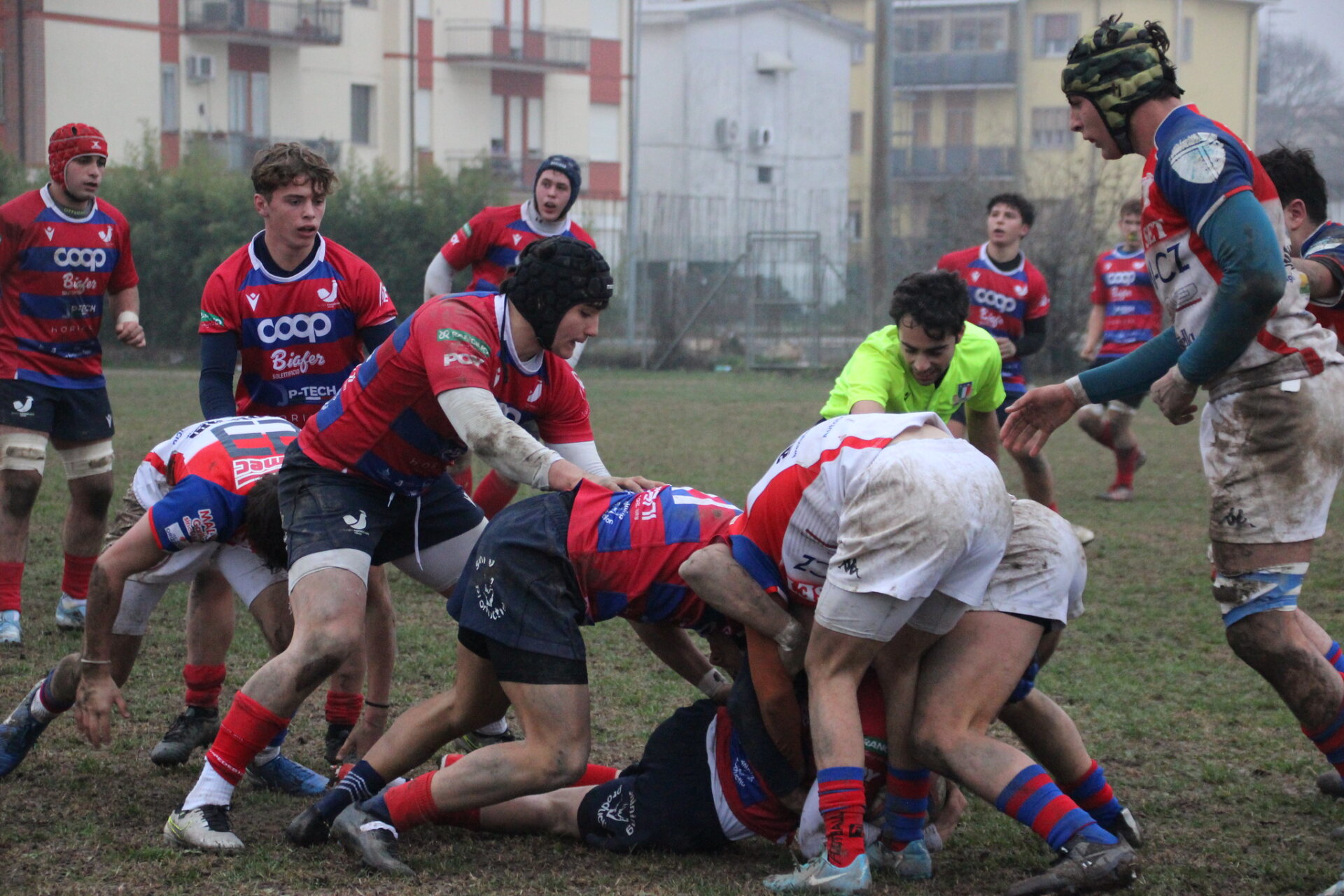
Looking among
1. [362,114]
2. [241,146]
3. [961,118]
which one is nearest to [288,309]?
[241,146]

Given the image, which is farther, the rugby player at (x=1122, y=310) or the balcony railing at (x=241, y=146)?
the balcony railing at (x=241, y=146)

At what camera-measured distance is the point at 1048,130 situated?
41.3 metres

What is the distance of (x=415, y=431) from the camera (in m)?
4.02

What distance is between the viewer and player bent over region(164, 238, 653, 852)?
3693 millimetres

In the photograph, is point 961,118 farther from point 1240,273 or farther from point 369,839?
point 369,839

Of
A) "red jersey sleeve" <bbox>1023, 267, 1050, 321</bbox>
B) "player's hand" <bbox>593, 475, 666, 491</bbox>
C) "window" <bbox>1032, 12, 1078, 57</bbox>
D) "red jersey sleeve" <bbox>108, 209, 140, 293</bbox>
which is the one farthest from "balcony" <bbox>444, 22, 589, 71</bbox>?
"player's hand" <bbox>593, 475, 666, 491</bbox>

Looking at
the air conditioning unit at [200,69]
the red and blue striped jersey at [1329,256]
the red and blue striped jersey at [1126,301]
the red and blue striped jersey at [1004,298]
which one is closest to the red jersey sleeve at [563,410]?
the red and blue striped jersey at [1329,256]

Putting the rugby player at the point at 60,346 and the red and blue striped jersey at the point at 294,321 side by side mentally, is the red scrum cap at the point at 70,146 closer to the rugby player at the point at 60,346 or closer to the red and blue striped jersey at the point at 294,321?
the rugby player at the point at 60,346

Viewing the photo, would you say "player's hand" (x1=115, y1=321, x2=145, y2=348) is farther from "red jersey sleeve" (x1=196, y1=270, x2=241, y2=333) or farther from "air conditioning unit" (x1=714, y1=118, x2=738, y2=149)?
"air conditioning unit" (x1=714, y1=118, x2=738, y2=149)

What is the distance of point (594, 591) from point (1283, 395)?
73.9 inches

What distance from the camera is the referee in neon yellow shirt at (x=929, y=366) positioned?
502cm

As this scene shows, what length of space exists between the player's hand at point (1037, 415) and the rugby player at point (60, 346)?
4322mm

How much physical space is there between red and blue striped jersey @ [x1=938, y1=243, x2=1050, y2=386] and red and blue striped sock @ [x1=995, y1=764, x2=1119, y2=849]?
569cm

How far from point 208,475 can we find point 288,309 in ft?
4.03
